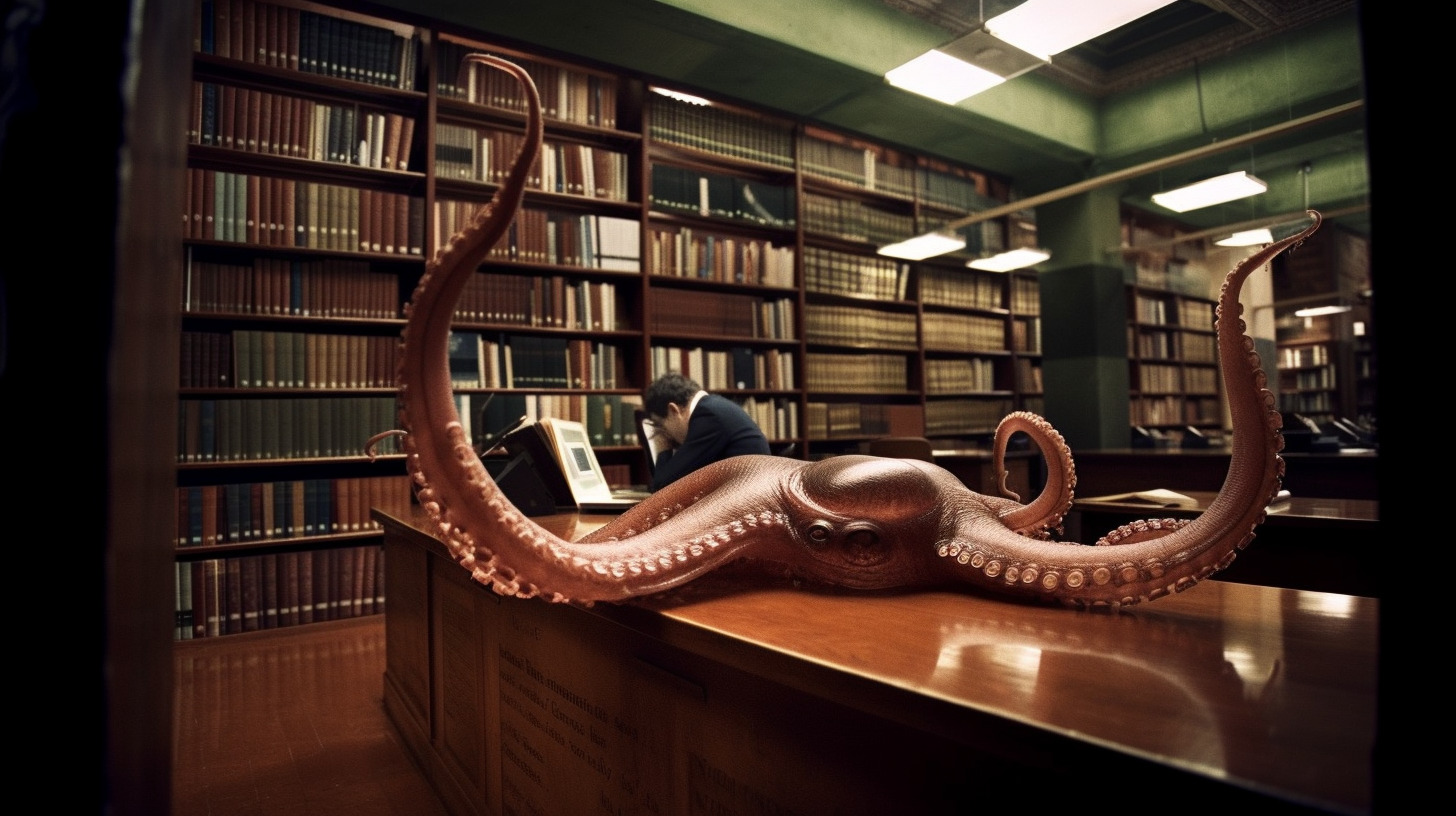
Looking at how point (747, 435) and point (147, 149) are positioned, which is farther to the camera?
point (747, 435)

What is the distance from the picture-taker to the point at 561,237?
416cm

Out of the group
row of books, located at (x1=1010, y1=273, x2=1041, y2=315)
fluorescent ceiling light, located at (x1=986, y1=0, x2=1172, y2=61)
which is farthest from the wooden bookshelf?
fluorescent ceiling light, located at (x1=986, y1=0, x2=1172, y2=61)

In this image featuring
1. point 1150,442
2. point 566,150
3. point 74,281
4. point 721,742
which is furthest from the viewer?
point 1150,442

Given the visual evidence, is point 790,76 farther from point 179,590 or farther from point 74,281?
point 74,281

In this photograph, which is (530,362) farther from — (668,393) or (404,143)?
(404,143)

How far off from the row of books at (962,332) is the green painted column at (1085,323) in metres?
0.43

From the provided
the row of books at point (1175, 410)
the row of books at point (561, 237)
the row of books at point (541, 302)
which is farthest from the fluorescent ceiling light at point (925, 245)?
the row of books at point (1175, 410)

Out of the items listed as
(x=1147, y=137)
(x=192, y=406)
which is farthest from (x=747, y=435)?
(x=1147, y=137)

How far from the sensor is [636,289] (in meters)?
4.46

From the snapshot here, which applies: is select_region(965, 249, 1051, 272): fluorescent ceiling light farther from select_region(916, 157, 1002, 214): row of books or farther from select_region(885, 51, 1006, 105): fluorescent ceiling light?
select_region(885, 51, 1006, 105): fluorescent ceiling light

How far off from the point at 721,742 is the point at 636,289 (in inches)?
152

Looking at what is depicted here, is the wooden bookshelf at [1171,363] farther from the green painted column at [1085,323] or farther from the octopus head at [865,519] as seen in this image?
the octopus head at [865,519]

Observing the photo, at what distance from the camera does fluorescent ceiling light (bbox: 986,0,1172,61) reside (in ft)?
9.53

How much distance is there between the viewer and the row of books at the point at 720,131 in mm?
4570
